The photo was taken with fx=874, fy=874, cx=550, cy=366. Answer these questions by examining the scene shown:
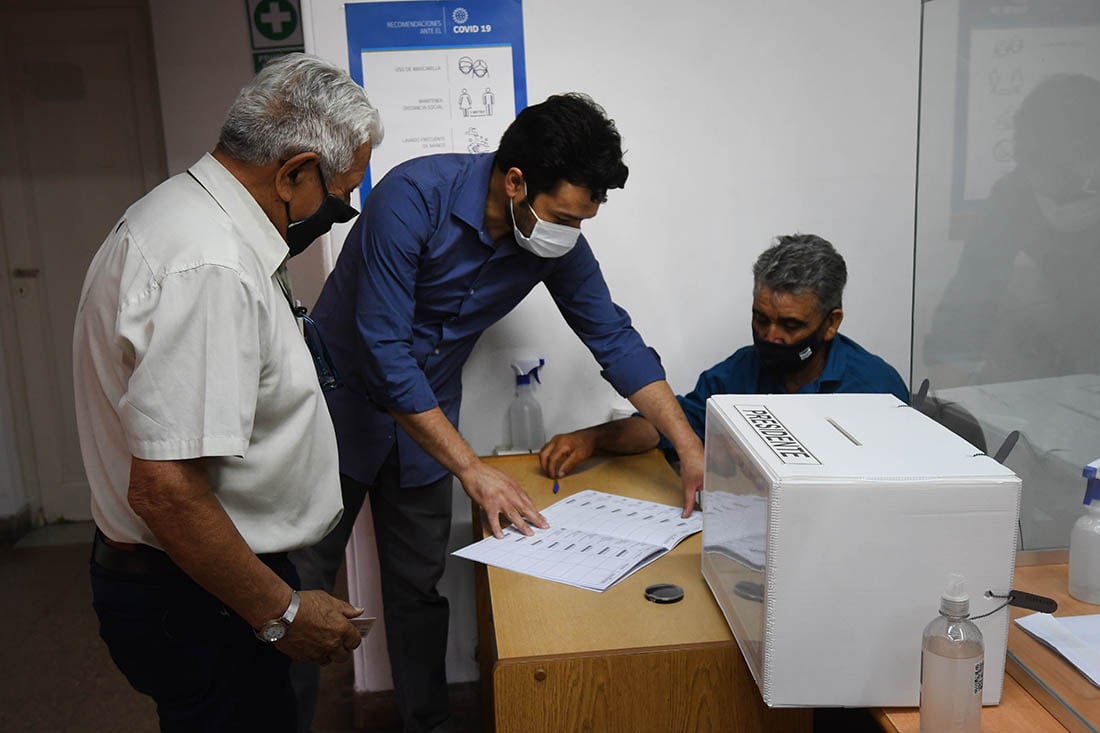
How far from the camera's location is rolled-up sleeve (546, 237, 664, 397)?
6.39 ft

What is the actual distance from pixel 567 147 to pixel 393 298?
1.44 ft

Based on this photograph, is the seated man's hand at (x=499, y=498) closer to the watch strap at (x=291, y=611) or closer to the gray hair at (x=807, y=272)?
the watch strap at (x=291, y=611)

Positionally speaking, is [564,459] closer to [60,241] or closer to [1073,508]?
[1073,508]

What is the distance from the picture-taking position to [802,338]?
185 centimetres

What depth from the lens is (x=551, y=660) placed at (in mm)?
1179

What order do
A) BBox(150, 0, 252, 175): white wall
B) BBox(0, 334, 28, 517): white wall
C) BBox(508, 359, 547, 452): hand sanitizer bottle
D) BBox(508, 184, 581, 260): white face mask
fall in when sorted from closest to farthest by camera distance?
BBox(508, 184, 581, 260): white face mask → BBox(508, 359, 547, 452): hand sanitizer bottle → BBox(150, 0, 252, 175): white wall → BBox(0, 334, 28, 517): white wall

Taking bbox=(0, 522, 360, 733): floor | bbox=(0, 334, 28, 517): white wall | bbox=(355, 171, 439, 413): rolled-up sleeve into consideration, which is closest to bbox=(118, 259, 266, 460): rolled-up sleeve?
bbox=(355, 171, 439, 413): rolled-up sleeve

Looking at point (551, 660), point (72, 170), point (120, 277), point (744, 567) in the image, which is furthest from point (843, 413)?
point (72, 170)

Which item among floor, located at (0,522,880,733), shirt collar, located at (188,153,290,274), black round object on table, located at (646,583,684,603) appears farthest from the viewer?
floor, located at (0,522,880,733)

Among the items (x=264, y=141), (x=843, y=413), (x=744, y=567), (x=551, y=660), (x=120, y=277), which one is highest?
(x=264, y=141)

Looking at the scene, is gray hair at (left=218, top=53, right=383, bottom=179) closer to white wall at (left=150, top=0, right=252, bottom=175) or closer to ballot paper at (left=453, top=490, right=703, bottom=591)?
ballot paper at (left=453, top=490, right=703, bottom=591)

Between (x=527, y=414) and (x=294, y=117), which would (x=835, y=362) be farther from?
(x=294, y=117)

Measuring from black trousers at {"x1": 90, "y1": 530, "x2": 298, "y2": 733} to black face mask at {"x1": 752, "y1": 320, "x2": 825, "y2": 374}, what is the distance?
1081mm

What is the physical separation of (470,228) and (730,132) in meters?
0.78
